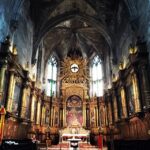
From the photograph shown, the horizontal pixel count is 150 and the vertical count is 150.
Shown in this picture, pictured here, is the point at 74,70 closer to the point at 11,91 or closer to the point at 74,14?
the point at 74,14

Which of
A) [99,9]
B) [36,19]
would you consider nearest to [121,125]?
[99,9]

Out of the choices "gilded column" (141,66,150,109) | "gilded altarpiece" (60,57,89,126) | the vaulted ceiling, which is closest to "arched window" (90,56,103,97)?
"gilded altarpiece" (60,57,89,126)

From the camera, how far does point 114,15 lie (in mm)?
21547

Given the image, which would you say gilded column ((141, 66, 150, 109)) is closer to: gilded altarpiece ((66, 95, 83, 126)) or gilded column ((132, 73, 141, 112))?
gilded column ((132, 73, 141, 112))

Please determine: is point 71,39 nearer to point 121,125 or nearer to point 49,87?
point 49,87

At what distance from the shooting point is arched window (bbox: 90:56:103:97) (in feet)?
93.6

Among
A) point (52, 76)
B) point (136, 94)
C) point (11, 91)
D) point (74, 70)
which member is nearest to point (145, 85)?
point (136, 94)

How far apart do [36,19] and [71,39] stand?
8.87 metres

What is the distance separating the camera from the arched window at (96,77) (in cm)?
2854

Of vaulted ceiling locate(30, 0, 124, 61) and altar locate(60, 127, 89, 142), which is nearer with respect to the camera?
vaulted ceiling locate(30, 0, 124, 61)

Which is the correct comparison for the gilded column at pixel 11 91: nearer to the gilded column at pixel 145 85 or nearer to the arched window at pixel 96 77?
the gilded column at pixel 145 85

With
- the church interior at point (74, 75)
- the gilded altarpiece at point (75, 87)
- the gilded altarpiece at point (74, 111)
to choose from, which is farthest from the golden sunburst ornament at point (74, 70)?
the gilded altarpiece at point (74, 111)

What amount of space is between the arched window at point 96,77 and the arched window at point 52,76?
5888 mm

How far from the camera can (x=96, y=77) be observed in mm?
29547
